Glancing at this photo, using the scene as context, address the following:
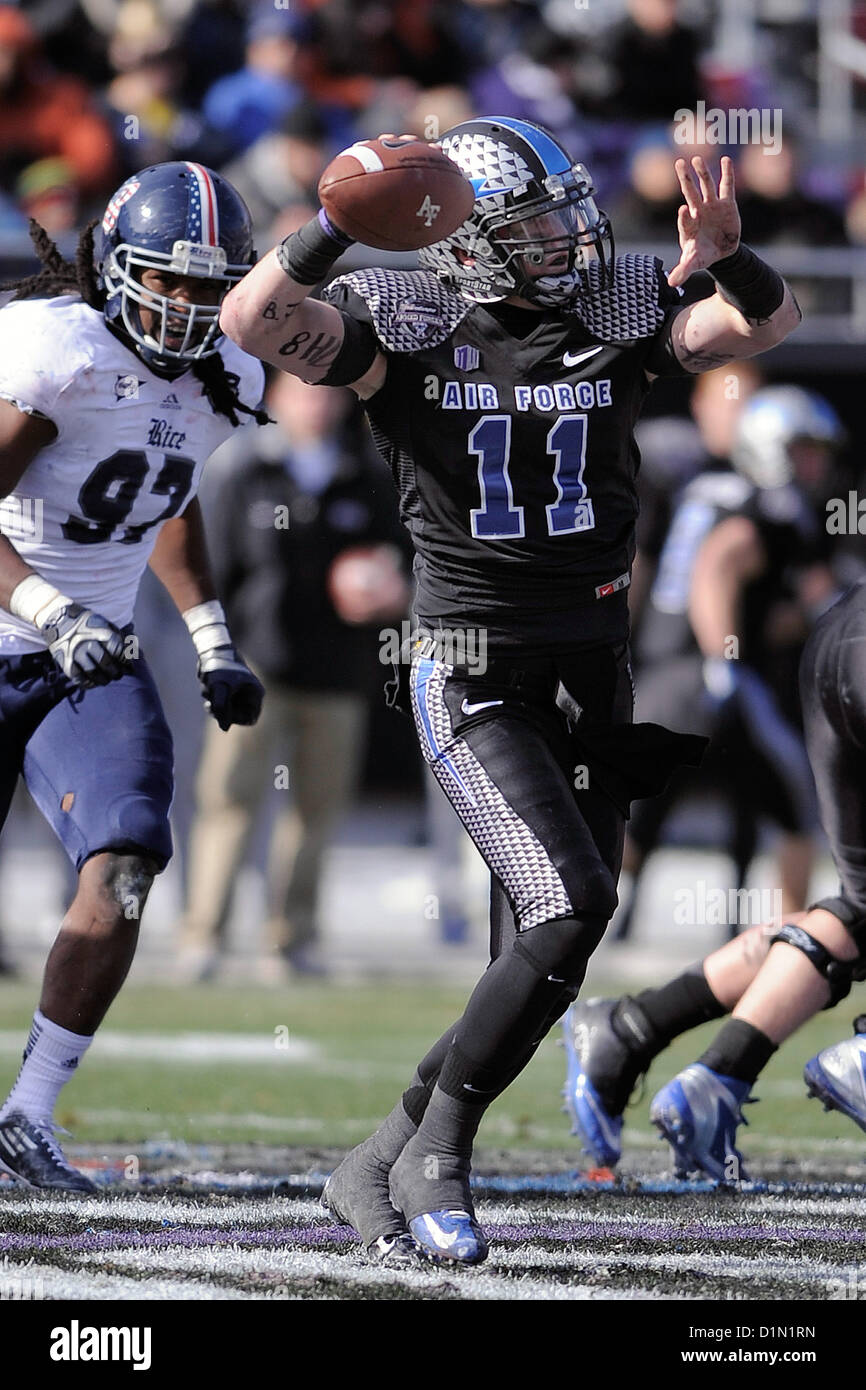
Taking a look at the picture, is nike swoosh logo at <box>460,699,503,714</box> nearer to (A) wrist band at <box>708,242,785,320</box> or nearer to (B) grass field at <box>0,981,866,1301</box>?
(A) wrist band at <box>708,242,785,320</box>

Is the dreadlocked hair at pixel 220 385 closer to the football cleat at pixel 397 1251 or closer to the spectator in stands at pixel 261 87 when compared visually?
the football cleat at pixel 397 1251

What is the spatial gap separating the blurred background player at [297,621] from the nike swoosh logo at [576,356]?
4.26 metres

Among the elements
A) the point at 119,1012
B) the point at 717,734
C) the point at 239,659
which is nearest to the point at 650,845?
the point at 717,734

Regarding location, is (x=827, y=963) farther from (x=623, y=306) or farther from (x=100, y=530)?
(x=100, y=530)

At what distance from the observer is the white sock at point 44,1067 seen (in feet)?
13.7

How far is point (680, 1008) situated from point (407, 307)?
1.78 metres

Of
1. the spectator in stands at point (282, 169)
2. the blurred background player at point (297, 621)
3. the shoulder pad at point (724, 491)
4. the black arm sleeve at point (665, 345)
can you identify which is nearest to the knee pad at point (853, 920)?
the black arm sleeve at point (665, 345)

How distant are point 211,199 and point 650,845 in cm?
394

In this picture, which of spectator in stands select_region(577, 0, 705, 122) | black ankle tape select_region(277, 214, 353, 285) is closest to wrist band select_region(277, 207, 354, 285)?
black ankle tape select_region(277, 214, 353, 285)

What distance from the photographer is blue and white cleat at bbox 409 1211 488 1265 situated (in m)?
3.34

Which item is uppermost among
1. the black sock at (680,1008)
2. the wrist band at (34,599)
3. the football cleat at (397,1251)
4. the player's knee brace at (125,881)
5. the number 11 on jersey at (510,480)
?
the number 11 on jersey at (510,480)

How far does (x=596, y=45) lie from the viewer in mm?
11727

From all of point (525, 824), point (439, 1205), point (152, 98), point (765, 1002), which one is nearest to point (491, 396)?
point (525, 824)
